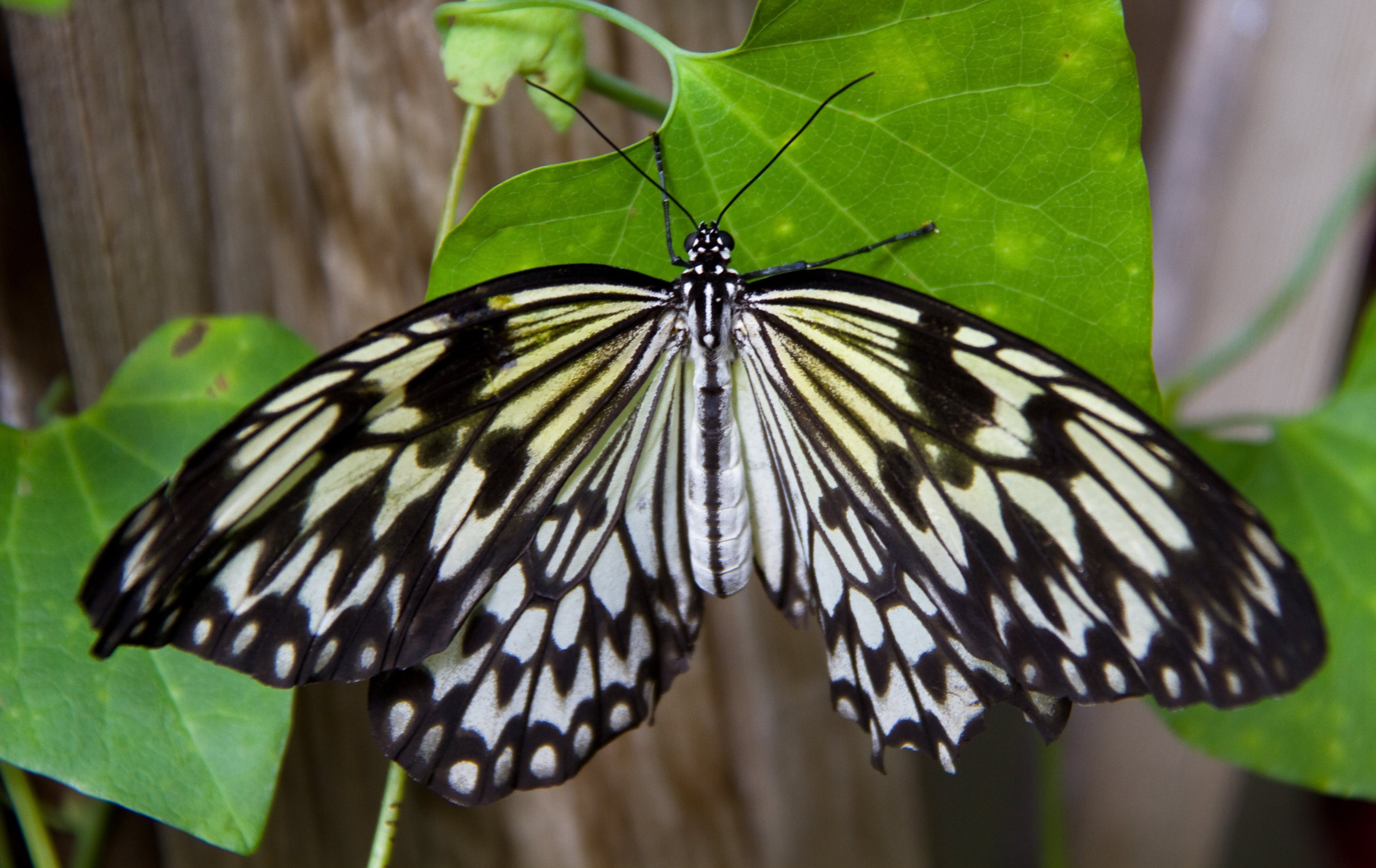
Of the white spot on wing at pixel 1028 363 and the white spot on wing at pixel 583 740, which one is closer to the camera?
the white spot on wing at pixel 1028 363

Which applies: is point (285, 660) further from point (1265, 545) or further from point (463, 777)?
point (1265, 545)

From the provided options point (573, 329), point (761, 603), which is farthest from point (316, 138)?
point (761, 603)

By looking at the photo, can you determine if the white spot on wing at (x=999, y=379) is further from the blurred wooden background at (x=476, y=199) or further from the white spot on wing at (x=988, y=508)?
the blurred wooden background at (x=476, y=199)

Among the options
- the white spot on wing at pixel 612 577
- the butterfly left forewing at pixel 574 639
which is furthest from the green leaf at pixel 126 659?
the white spot on wing at pixel 612 577

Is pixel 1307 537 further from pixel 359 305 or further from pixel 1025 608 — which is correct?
pixel 359 305

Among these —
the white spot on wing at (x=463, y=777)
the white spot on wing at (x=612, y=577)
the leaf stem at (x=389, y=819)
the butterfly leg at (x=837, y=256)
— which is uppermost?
the butterfly leg at (x=837, y=256)

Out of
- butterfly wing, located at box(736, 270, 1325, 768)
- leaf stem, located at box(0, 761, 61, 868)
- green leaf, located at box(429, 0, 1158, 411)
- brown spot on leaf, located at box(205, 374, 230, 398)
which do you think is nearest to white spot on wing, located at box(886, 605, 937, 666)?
butterfly wing, located at box(736, 270, 1325, 768)
